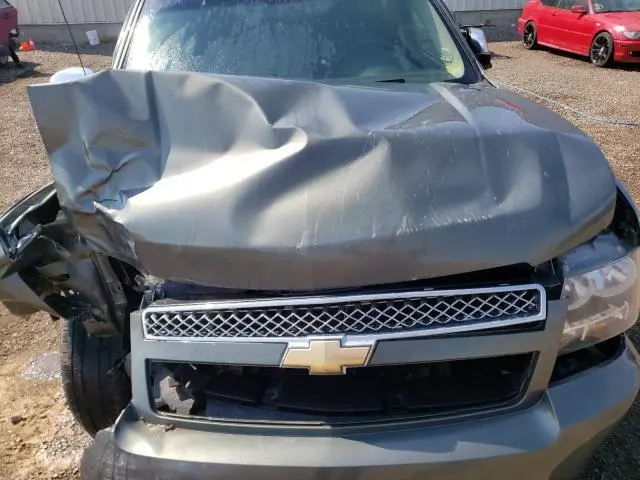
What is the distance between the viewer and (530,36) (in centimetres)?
1250

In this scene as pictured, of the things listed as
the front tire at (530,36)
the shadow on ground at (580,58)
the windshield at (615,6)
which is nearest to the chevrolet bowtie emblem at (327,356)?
the shadow on ground at (580,58)

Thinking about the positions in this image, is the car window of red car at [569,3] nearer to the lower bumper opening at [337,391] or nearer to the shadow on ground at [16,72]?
the shadow on ground at [16,72]

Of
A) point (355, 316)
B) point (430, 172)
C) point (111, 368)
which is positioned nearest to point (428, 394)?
point (355, 316)

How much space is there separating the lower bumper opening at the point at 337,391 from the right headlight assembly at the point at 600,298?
0.16 meters

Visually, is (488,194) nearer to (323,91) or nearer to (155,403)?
(323,91)

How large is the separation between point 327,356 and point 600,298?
809 millimetres

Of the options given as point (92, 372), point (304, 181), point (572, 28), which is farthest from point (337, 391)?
point (572, 28)

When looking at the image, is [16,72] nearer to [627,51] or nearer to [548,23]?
[548,23]

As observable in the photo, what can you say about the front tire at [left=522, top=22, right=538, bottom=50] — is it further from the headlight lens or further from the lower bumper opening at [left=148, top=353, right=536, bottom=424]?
the lower bumper opening at [left=148, top=353, right=536, bottom=424]

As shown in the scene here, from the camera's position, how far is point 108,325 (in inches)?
79.0

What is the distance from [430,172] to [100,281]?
113 cm

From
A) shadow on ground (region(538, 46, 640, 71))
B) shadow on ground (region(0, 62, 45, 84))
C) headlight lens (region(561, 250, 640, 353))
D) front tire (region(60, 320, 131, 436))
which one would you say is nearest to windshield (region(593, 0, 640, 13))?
shadow on ground (region(538, 46, 640, 71))

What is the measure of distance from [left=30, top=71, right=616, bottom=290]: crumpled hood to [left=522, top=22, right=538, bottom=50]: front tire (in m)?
11.6

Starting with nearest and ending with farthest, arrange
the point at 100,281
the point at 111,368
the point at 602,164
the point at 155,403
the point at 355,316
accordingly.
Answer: the point at 355,316
the point at 155,403
the point at 602,164
the point at 100,281
the point at 111,368
